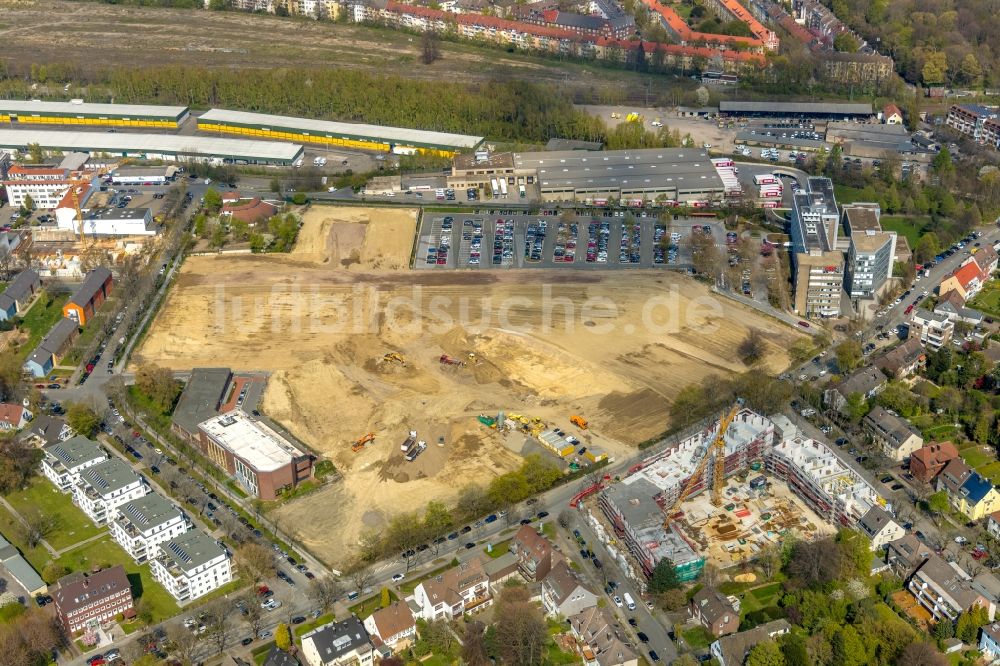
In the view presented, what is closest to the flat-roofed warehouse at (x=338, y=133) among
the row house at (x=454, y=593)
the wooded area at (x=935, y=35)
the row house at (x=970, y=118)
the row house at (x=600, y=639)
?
the row house at (x=970, y=118)

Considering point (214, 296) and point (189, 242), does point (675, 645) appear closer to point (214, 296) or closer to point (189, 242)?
point (214, 296)

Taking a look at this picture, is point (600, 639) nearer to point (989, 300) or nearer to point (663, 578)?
point (663, 578)

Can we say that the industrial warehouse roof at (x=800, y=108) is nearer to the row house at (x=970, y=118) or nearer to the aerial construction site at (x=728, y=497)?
the row house at (x=970, y=118)

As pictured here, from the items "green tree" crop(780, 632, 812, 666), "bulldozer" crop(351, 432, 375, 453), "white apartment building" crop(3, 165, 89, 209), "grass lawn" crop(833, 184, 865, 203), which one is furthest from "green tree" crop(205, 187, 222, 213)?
"green tree" crop(780, 632, 812, 666)

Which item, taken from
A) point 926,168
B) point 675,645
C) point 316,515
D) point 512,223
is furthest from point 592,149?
point 675,645

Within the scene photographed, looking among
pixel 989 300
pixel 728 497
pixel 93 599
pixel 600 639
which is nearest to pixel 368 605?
pixel 600 639
